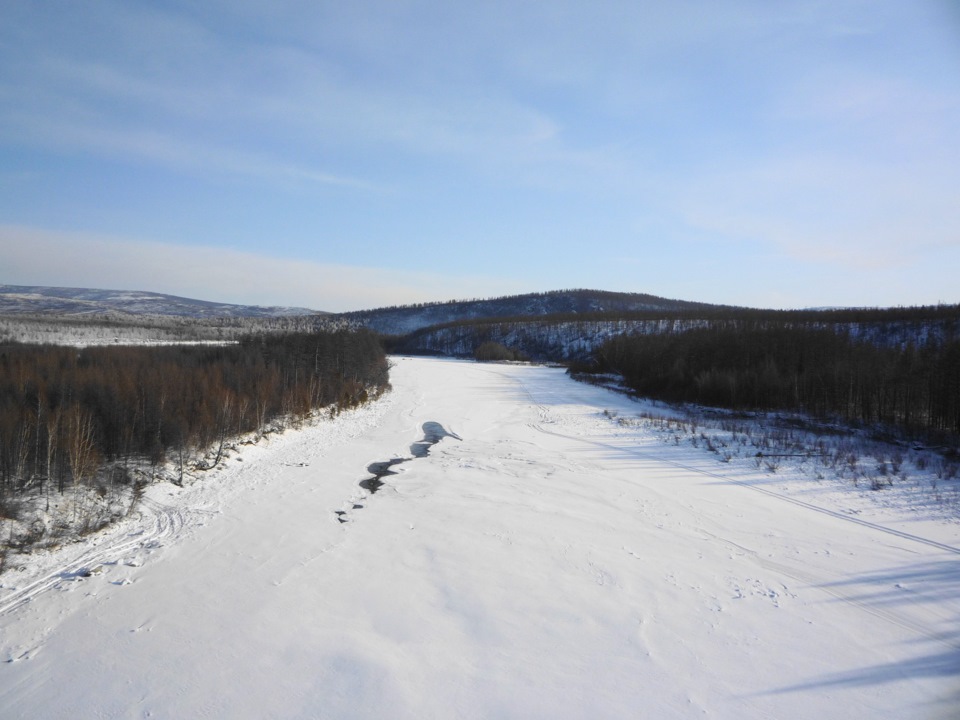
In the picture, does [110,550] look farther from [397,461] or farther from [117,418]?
[397,461]

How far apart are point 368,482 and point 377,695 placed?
26.5 ft

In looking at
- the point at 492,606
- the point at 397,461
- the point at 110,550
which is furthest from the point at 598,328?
the point at 110,550

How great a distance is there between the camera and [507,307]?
168 metres

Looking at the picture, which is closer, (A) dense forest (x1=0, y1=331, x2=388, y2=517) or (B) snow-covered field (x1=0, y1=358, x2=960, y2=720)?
(B) snow-covered field (x1=0, y1=358, x2=960, y2=720)

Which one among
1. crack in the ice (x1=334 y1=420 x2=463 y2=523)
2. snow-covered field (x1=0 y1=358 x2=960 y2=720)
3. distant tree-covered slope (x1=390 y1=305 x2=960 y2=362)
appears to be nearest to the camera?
snow-covered field (x1=0 y1=358 x2=960 y2=720)

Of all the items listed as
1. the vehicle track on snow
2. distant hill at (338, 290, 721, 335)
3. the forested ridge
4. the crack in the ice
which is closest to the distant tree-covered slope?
distant hill at (338, 290, 721, 335)

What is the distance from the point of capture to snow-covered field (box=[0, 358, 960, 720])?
17.4 feet

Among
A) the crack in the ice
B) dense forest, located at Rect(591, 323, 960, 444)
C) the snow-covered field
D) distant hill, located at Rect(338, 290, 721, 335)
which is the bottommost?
the crack in the ice

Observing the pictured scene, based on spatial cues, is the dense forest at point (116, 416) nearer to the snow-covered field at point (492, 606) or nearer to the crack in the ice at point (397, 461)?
the snow-covered field at point (492, 606)

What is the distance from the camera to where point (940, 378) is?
69.7 feet

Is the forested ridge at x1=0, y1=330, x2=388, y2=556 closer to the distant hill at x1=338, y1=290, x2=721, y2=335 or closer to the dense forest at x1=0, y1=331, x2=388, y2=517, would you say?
the dense forest at x1=0, y1=331, x2=388, y2=517

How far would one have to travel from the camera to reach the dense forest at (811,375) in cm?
2161

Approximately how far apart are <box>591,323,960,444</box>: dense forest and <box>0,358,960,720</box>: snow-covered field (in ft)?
43.4

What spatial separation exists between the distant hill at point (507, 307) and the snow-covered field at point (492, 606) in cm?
Result: 13917
